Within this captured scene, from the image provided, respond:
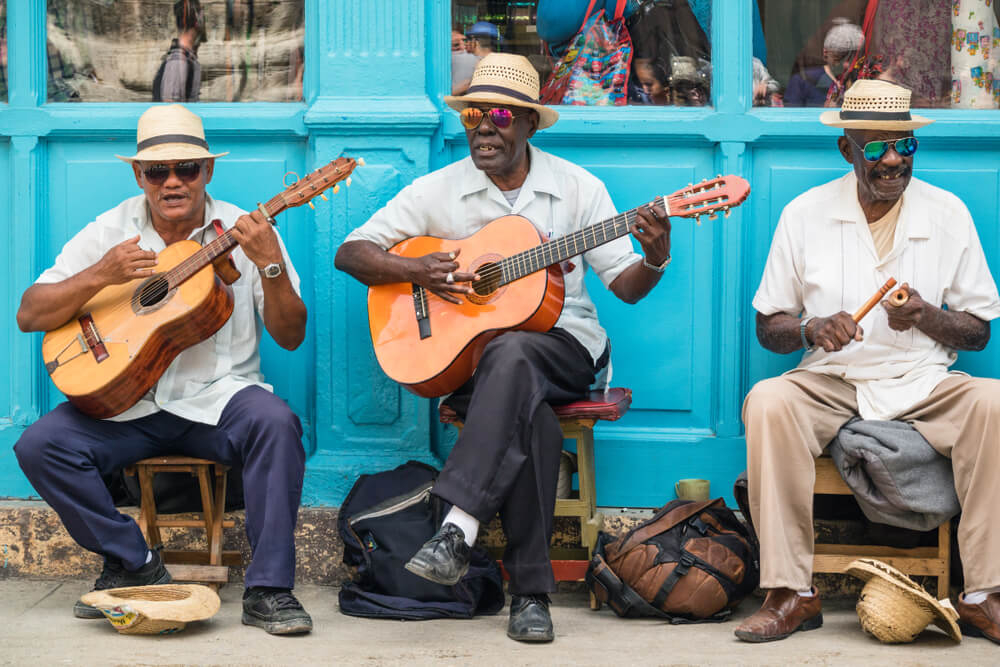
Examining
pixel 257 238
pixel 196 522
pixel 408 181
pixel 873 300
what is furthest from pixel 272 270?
pixel 873 300

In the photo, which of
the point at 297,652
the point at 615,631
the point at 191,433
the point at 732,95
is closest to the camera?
the point at 297,652

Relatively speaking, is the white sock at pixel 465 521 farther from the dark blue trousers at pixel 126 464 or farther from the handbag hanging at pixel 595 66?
the handbag hanging at pixel 595 66

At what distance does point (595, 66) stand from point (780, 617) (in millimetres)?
2168

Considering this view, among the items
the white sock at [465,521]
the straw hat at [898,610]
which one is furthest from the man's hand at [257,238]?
the straw hat at [898,610]

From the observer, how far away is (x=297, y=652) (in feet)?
11.4

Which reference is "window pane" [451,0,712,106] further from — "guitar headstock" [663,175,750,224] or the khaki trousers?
the khaki trousers

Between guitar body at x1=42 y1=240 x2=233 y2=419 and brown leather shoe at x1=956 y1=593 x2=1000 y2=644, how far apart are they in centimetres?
246

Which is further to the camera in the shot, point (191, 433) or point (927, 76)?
point (927, 76)

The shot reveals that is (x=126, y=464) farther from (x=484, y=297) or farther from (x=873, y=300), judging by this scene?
(x=873, y=300)

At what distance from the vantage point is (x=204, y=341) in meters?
4.09

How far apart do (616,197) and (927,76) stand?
4.15 feet

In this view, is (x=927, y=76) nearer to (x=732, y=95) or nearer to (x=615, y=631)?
(x=732, y=95)

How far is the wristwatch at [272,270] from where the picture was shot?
3.83 metres

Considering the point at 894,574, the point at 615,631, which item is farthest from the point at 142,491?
the point at 894,574
